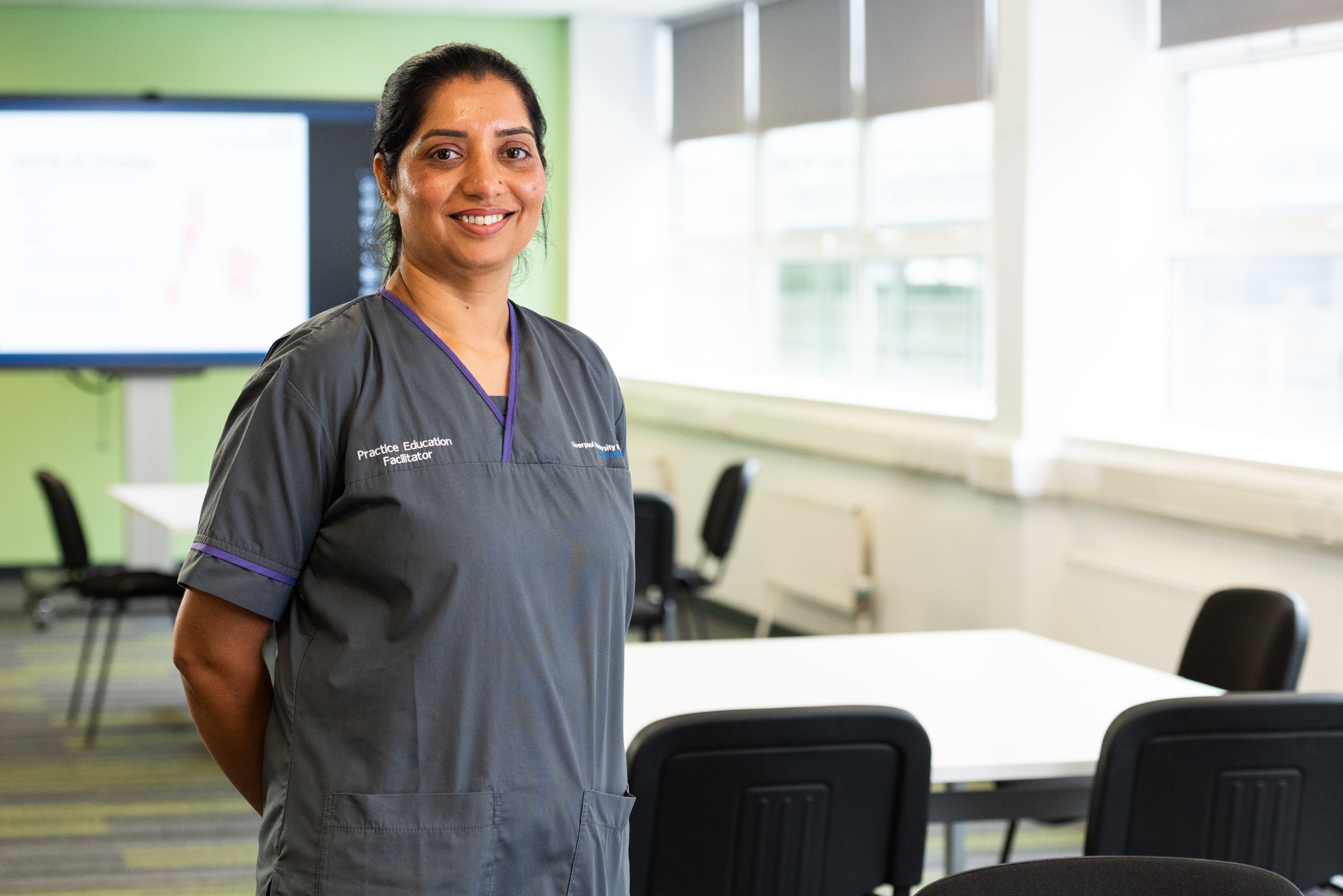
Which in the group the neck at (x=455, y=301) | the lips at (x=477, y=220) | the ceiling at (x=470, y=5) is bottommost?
the neck at (x=455, y=301)

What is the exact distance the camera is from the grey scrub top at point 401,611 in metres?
1.37

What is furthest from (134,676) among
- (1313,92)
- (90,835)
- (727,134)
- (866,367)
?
(1313,92)

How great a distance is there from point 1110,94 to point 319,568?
373 cm

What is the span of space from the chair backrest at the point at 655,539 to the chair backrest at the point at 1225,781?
248 cm

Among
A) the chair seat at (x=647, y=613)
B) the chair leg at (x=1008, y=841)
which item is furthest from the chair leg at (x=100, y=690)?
the chair leg at (x=1008, y=841)

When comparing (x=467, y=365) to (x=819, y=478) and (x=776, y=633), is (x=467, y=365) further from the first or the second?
(x=776, y=633)

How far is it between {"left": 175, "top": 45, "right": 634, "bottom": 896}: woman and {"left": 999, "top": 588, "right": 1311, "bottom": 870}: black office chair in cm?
138

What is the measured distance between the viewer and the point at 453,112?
1.45 metres

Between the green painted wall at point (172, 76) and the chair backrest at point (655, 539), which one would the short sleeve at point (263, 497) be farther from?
the green painted wall at point (172, 76)

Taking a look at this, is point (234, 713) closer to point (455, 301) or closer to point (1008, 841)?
point (455, 301)

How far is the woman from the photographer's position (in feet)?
4.49

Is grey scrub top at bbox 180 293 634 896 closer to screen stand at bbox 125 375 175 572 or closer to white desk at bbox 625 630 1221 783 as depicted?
white desk at bbox 625 630 1221 783

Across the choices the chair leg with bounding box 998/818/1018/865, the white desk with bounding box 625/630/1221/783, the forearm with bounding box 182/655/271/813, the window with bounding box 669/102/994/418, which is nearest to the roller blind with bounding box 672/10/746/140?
the window with bounding box 669/102/994/418

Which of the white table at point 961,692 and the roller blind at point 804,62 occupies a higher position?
the roller blind at point 804,62
